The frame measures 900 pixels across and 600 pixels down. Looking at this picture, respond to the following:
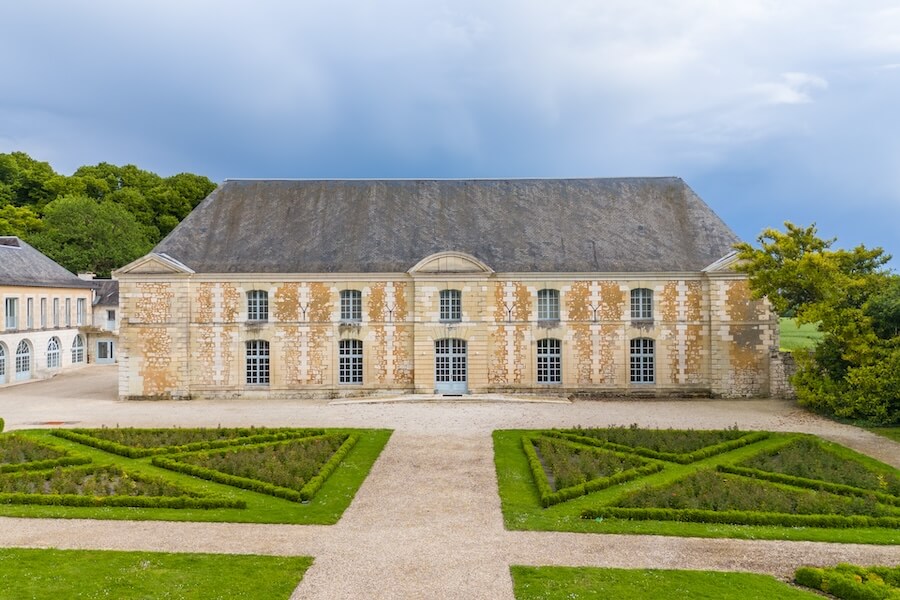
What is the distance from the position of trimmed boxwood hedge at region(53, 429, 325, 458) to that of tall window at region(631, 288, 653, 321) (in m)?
13.9

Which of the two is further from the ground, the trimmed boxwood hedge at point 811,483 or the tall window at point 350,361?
the tall window at point 350,361

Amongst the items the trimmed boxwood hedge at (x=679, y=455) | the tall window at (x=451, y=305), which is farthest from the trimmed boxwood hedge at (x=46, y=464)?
A: the tall window at (x=451, y=305)

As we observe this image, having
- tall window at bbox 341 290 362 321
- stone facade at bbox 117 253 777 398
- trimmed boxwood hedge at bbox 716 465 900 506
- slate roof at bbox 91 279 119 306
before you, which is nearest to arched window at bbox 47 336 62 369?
slate roof at bbox 91 279 119 306

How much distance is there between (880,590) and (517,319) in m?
17.9

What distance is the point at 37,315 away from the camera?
33.7 meters

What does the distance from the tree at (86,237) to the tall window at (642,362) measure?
3904cm

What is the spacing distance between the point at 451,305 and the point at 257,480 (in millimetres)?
13422

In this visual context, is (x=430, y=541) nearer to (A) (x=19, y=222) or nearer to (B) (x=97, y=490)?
(B) (x=97, y=490)

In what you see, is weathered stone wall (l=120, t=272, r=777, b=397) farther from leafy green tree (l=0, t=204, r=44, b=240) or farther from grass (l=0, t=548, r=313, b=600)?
leafy green tree (l=0, t=204, r=44, b=240)

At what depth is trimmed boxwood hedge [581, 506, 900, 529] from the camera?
1130 centimetres

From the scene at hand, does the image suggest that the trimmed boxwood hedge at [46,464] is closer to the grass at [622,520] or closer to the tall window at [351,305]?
the grass at [622,520]

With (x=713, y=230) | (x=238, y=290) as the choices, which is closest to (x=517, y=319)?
(x=713, y=230)

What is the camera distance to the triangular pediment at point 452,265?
2539 centimetres

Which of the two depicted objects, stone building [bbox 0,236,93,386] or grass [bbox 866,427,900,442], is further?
stone building [bbox 0,236,93,386]
